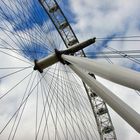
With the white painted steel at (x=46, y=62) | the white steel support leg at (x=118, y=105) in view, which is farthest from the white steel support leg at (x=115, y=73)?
the white painted steel at (x=46, y=62)

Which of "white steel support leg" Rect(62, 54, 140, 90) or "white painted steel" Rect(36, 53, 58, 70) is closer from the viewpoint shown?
"white steel support leg" Rect(62, 54, 140, 90)

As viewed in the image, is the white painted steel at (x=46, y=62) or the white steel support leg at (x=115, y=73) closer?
the white steel support leg at (x=115, y=73)

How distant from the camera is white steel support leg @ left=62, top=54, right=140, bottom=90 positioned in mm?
9861

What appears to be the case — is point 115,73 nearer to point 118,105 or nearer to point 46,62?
point 118,105

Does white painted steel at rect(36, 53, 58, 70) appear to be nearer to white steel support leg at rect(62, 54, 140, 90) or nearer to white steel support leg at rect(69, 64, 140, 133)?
white steel support leg at rect(69, 64, 140, 133)

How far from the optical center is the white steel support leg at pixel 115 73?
9.86 meters

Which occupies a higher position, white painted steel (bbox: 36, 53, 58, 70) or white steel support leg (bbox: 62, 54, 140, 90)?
white painted steel (bbox: 36, 53, 58, 70)

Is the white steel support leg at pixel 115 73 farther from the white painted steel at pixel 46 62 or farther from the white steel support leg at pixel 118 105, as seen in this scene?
the white painted steel at pixel 46 62

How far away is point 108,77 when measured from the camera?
1135cm

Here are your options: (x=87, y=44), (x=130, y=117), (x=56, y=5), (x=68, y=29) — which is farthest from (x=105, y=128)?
(x=130, y=117)

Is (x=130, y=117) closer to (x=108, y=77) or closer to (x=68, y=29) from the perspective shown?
(x=108, y=77)

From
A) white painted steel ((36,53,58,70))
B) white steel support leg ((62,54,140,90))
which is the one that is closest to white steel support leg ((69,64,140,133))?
white steel support leg ((62,54,140,90))

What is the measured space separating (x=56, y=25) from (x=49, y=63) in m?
17.7

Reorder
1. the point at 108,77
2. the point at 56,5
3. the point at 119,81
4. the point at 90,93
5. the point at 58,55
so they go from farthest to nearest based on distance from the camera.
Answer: the point at 90,93, the point at 56,5, the point at 58,55, the point at 108,77, the point at 119,81
